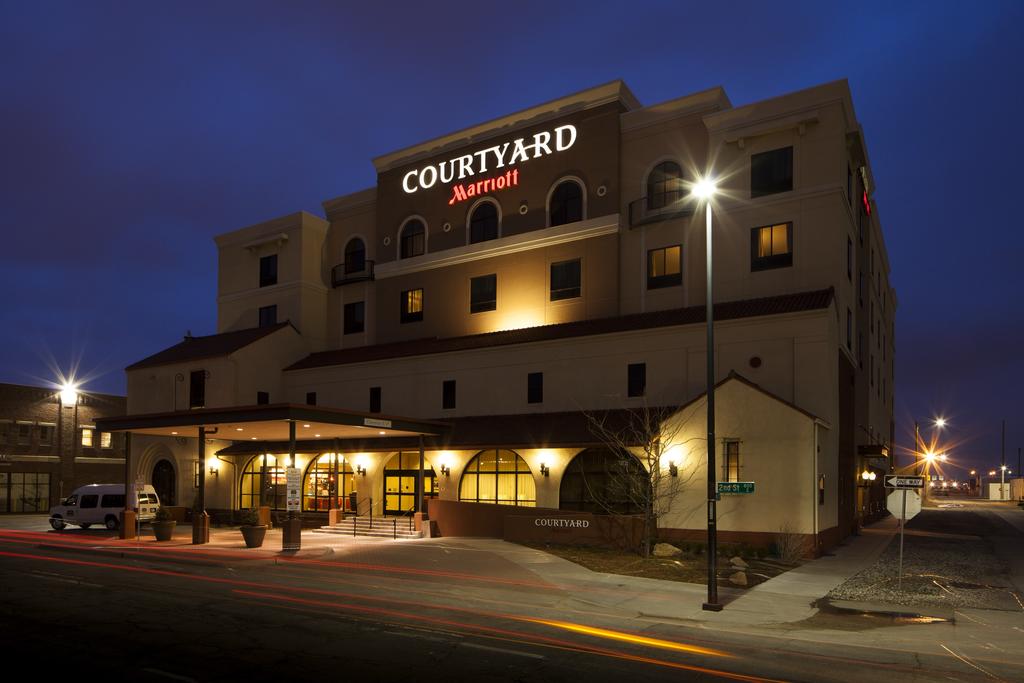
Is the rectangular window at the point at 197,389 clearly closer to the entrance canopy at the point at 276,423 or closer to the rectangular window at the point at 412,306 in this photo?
the entrance canopy at the point at 276,423

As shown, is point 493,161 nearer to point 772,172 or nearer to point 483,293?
point 483,293

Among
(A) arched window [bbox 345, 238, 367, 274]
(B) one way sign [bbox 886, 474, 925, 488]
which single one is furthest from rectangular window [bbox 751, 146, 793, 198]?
(A) arched window [bbox 345, 238, 367, 274]

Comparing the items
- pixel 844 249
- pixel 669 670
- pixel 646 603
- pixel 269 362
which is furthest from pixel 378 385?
pixel 669 670

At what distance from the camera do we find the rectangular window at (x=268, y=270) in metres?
49.1

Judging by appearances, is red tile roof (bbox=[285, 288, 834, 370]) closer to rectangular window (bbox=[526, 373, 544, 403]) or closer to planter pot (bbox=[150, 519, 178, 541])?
rectangular window (bbox=[526, 373, 544, 403])

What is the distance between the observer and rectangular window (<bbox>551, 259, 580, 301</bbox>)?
3850 cm

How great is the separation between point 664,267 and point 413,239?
51.2 ft

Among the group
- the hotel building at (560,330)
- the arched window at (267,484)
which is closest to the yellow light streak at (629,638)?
the hotel building at (560,330)

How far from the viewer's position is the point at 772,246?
108ft

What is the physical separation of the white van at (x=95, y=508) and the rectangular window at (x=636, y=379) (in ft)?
79.6

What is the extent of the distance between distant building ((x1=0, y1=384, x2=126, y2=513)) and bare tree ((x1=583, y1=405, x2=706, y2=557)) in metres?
41.6

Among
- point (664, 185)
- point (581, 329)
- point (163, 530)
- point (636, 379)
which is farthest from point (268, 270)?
point (636, 379)

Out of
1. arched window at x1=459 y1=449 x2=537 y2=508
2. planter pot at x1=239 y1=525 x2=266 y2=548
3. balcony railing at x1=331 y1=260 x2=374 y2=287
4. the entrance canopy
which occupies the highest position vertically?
balcony railing at x1=331 y1=260 x2=374 y2=287

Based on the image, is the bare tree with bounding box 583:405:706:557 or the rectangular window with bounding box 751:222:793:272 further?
the rectangular window with bounding box 751:222:793:272
